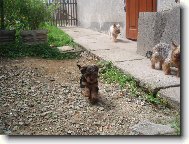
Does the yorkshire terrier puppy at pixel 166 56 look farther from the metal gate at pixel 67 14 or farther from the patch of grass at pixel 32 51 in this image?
the metal gate at pixel 67 14

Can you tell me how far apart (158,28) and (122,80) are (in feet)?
5.36

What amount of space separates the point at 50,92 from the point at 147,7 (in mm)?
4108

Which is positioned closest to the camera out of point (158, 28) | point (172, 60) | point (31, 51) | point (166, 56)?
point (172, 60)

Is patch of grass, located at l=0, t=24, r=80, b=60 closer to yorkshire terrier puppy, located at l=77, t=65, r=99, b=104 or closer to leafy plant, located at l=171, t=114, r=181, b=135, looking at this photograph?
yorkshire terrier puppy, located at l=77, t=65, r=99, b=104

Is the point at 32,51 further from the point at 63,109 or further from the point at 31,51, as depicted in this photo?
the point at 63,109

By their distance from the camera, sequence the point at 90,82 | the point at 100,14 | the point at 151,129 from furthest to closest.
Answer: the point at 100,14 < the point at 90,82 < the point at 151,129

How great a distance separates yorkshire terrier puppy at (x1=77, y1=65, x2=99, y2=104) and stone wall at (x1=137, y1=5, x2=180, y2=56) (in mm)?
1997

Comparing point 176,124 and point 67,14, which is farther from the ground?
point 67,14

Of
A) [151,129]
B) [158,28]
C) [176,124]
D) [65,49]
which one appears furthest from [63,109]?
[65,49]

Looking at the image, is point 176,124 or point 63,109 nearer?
point 176,124

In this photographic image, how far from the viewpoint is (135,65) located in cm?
650

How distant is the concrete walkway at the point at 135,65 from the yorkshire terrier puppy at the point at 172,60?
12 cm

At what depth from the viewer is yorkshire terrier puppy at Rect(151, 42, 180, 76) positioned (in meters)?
→ 5.43

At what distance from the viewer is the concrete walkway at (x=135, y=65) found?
16.5ft
